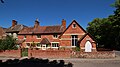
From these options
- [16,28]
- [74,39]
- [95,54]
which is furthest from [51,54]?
[16,28]

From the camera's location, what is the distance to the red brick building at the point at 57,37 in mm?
37594

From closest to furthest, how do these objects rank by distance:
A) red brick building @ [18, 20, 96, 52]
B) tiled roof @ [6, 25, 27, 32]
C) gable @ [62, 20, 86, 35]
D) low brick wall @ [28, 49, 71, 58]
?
1. low brick wall @ [28, 49, 71, 58]
2. red brick building @ [18, 20, 96, 52]
3. gable @ [62, 20, 86, 35]
4. tiled roof @ [6, 25, 27, 32]

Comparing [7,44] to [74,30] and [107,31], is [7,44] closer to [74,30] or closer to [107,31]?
[74,30]

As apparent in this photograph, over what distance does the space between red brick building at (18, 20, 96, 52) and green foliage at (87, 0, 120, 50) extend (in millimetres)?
16892

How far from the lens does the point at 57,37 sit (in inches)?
1784

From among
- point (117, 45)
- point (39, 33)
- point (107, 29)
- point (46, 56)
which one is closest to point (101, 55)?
point (46, 56)

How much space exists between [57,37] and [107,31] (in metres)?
28.6

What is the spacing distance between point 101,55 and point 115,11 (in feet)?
84.7

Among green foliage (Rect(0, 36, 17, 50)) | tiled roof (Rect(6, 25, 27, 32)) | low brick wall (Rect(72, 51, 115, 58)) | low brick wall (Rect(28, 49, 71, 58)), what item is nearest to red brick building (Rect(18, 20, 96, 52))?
tiled roof (Rect(6, 25, 27, 32))

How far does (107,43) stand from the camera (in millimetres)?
66812

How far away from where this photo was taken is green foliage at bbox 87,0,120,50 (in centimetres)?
5203

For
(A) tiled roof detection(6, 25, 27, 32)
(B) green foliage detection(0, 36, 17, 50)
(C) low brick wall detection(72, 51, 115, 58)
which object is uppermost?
(A) tiled roof detection(6, 25, 27, 32)

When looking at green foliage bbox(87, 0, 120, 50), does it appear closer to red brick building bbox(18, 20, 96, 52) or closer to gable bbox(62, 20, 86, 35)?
gable bbox(62, 20, 86, 35)

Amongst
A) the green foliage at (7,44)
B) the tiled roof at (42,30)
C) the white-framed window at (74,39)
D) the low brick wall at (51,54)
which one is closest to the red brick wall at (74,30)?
the white-framed window at (74,39)
